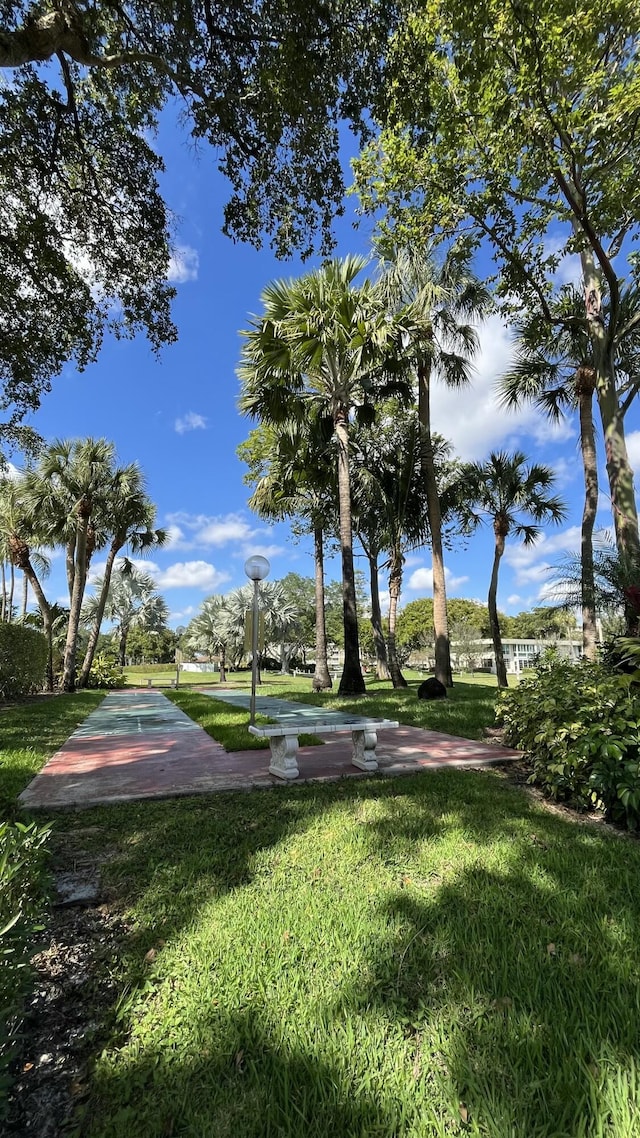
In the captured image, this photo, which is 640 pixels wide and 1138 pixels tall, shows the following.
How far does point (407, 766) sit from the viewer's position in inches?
201

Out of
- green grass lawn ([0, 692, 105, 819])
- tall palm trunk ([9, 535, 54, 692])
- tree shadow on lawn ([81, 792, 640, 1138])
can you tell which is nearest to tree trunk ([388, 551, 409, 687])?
green grass lawn ([0, 692, 105, 819])

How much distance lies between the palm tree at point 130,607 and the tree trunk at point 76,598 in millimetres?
26286

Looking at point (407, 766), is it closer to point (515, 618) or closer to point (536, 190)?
point (536, 190)

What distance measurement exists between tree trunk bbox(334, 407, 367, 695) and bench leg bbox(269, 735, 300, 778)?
647 centimetres

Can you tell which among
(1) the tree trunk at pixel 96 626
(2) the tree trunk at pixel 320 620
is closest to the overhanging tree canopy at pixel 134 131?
(2) the tree trunk at pixel 320 620

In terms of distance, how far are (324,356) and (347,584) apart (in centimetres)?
498

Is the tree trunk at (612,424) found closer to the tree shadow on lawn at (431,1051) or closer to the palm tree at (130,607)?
the tree shadow on lawn at (431,1051)

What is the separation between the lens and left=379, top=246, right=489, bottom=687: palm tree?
11586mm

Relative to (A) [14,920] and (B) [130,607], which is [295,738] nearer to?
(A) [14,920]

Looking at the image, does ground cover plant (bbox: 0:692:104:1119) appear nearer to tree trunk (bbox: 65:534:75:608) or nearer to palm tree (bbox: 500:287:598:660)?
palm tree (bbox: 500:287:598:660)

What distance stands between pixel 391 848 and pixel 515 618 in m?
74.1

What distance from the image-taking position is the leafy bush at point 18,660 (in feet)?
41.1

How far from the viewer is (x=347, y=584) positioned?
38.7 feet

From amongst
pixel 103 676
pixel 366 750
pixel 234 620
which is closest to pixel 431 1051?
pixel 366 750
